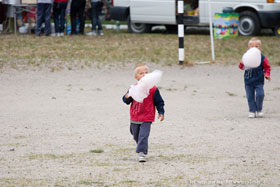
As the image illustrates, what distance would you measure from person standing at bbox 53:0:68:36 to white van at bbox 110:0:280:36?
86.1 inches

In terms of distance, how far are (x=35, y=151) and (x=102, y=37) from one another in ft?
47.3

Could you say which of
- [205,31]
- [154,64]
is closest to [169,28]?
[205,31]

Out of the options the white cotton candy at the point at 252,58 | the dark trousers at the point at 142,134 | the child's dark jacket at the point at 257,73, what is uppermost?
the white cotton candy at the point at 252,58

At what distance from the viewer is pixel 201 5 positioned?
69.1 feet

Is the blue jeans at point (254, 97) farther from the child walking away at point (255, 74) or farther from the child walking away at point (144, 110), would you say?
Result: the child walking away at point (144, 110)

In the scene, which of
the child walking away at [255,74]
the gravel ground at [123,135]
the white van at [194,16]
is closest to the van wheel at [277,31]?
the white van at [194,16]

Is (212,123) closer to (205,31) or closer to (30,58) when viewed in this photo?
(30,58)

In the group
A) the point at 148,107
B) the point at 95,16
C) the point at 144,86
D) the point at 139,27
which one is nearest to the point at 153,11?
the point at 139,27

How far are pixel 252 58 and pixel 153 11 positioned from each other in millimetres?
12895

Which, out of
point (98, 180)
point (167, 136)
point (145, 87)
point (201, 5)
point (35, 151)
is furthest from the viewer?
point (201, 5)

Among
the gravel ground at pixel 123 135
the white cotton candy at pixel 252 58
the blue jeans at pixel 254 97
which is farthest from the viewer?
the blue jeans at pixel 254 97

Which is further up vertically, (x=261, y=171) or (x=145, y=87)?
(x=145, y=87)

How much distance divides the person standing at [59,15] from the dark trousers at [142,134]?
1464 centimetres

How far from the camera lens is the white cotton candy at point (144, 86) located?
252 inches
